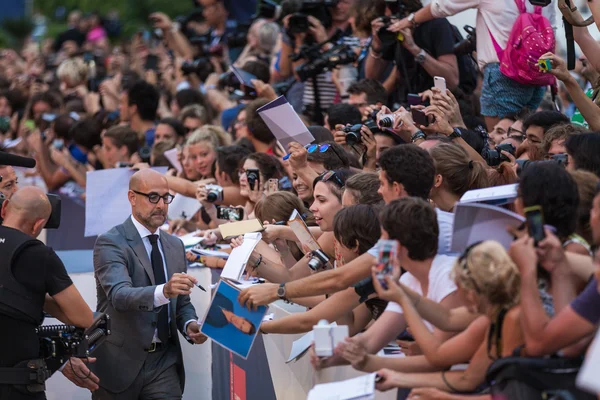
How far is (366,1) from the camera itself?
27.0ft

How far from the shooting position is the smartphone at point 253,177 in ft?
25.1

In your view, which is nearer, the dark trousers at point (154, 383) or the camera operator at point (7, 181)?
the dark trousers at point (154, 383)

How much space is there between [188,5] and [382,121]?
27352mm

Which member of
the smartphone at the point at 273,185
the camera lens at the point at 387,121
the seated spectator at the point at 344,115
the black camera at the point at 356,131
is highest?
the camera lens at the point at 387,121

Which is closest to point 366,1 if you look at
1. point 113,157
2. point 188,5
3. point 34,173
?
point 113,157

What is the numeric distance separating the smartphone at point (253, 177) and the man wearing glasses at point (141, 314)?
147 centimetres

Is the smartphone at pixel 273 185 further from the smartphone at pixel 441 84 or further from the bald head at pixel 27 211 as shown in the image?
the bald head at pixel 27 211

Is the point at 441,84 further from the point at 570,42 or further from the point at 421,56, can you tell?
the point at 421,56

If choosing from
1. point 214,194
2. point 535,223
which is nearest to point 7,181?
point 214,194

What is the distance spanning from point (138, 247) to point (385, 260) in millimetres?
2559

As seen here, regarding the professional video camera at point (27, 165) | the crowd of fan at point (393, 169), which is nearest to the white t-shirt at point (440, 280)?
the crowd of fan at point (393, 169)

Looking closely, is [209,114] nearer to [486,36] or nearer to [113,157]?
[113,157]

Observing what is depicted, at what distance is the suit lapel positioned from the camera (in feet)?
20.0

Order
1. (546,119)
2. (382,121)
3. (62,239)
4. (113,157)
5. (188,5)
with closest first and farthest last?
(546,119) → (382,121) → (113,157) → (62,239) → (188,5)
